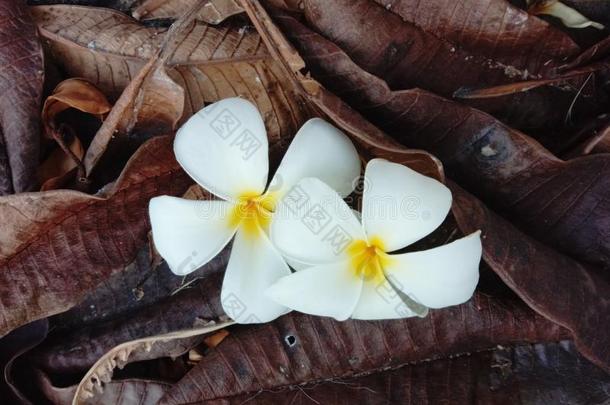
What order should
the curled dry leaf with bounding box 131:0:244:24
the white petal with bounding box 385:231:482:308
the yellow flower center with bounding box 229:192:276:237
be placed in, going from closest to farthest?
the white petal with bounding box 385:231:482:308, the yellow flower center with bounding box 229:192:276:237, the curled dry leaf with bounding box 131:0:244:24

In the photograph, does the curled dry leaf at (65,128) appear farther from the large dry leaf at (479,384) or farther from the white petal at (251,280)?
the large dry leaf at (479,384)

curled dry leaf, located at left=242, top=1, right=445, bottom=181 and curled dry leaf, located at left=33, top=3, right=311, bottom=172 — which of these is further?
curled dry leaf, located at left=33, top=3, right=311, bottom=172

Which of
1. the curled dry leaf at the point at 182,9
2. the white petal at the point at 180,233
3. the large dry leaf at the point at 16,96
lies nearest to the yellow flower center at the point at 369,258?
the white petal at the point at 180,233

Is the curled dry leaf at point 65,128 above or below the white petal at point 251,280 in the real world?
above

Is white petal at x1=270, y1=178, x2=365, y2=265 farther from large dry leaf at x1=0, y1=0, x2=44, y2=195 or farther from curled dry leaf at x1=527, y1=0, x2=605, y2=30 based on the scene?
curled dry leaf at x1=527, y1=0, x2=605, y2=30

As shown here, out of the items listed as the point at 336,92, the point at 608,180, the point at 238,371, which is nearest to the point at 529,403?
the point at 608,180

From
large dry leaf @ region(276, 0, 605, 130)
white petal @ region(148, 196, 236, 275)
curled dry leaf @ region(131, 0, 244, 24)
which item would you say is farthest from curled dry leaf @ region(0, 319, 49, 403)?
large dry leaf @ region(276, 0, 605, 130)

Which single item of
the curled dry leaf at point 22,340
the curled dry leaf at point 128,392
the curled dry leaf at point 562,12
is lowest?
the curled dry leaf at point 128,392
